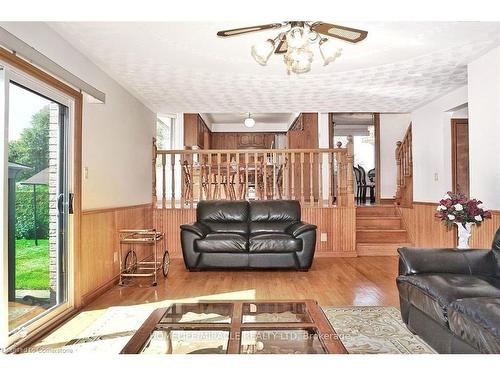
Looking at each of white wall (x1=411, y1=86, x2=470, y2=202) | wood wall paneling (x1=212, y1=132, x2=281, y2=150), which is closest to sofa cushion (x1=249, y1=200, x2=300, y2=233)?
white wall (x1=411, y1=86, x2=470, y2=202)

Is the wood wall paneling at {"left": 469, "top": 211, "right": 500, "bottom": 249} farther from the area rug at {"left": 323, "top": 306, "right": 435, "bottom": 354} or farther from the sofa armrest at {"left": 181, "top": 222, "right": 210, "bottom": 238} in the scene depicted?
the sofa armrest at {"left": 181, "top": 222, "right": 210, "bottom": 238}

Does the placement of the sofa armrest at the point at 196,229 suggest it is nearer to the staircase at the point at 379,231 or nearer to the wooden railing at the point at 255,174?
the wooden railing at the point at 255,174

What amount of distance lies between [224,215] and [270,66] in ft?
7.72

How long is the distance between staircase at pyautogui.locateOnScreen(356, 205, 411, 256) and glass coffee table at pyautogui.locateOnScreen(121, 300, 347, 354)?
14.6 ft

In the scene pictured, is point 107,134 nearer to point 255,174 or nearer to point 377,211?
point 255,174

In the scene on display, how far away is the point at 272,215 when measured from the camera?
5836 millimetres

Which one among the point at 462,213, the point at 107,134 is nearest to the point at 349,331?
the point at 462,213

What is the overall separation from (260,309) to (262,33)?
7.96 ft

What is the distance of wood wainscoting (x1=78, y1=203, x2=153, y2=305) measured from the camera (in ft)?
12.5

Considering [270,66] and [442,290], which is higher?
[270,66]

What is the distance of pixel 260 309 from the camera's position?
2.56m

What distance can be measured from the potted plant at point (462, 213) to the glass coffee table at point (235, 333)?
6.96 ft
